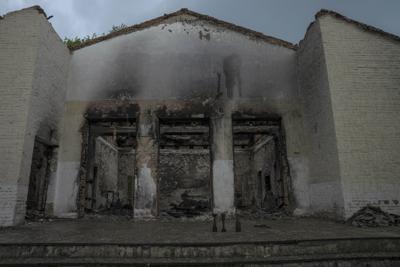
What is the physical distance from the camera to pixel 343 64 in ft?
26.2

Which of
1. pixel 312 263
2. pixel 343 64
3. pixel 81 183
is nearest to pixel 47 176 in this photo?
pixel 81 183

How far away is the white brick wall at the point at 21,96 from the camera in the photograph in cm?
695

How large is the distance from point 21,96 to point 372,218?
9.31 metres

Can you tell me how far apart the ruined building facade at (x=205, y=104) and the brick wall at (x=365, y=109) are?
0.09 feet

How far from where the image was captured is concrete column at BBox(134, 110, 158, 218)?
8859 mm

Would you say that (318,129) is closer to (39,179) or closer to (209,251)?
(209,251)

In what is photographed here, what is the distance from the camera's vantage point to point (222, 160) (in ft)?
30.4

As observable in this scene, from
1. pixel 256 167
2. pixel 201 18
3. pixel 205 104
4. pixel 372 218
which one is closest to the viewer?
pixel 372 218

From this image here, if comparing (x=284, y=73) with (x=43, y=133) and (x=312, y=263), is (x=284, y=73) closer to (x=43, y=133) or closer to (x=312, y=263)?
(x=312, y=263)

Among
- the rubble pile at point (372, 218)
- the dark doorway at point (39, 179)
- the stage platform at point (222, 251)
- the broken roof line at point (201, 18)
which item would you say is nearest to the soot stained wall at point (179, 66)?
the broken roof line at point (201, 18)

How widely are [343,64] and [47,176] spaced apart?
9462mm

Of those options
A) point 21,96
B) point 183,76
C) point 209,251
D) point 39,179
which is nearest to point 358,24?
point 183,76

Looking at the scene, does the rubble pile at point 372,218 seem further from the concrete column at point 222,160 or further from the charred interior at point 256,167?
the charred interior at point 256,167

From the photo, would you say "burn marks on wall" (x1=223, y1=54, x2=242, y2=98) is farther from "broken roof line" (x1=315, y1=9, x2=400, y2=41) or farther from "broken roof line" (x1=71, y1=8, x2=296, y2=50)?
"broken roof line" (x1=315, y1=9, x2=400, y2=41)
